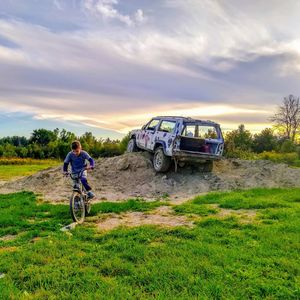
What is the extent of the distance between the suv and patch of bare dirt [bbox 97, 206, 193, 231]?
490cm

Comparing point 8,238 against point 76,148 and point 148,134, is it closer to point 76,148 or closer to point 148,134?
point 76,148

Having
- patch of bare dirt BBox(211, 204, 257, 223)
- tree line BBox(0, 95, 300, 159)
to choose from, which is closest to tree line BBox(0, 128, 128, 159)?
tree line BBox(0, 95, 300, 159)

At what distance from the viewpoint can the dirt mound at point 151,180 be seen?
13.4 metres

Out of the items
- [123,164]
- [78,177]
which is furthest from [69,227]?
[123,164]

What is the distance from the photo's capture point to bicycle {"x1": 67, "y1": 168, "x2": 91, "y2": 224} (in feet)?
25.2

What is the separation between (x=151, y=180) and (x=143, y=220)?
6423 millimetres

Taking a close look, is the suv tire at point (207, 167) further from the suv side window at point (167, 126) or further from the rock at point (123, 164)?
the rock at point (123, 164)

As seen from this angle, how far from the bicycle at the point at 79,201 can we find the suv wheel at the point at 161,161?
6163mm

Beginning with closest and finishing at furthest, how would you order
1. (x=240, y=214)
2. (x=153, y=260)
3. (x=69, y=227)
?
1. (x=153, y=260)
2. (x=69, y=227)
3. (x=240, y=214)

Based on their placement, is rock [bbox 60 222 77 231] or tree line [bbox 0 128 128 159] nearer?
rock [bbox 60 222 77 231]

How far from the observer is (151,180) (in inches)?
567

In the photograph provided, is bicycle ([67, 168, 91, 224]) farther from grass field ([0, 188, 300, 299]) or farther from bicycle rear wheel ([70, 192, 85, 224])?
grass field ([0, 188, 300, 299])

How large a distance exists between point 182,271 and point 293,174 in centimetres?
1231

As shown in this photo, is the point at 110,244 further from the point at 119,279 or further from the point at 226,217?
the point at 226,217
